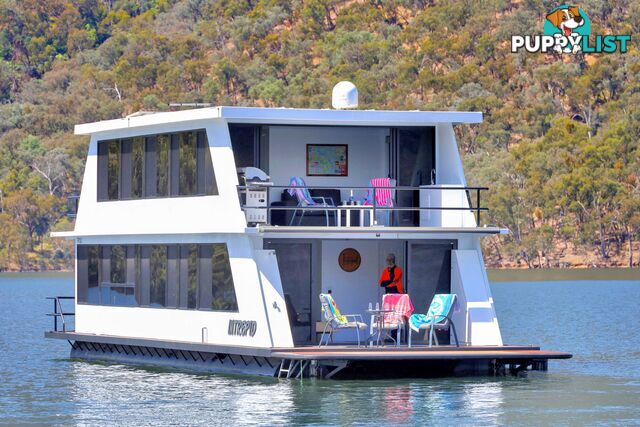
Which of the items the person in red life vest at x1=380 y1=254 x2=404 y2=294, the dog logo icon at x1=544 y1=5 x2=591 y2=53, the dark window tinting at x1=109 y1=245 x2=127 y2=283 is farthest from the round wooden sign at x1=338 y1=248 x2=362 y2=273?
the dog logo icon at x1=544 y1=5 x2=591 y2=53

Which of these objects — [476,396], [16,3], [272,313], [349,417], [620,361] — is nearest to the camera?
[349,417]

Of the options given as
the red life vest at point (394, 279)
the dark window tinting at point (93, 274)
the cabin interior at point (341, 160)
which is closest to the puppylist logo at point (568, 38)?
the dark window tinting at point (93, 274)

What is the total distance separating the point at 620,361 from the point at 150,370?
861 cm

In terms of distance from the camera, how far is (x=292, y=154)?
80.8 feet

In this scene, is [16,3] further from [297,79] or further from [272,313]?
[272,313]

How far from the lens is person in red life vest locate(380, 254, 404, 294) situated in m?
22.8

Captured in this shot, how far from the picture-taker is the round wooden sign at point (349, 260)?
24.3 metres

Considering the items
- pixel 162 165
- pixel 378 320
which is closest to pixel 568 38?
pixel 162 165

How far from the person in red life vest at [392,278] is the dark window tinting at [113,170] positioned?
17.3 feet

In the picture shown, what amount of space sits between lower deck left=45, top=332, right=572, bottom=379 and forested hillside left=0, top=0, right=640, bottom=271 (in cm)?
5481

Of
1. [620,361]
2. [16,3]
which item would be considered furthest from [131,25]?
[620,361]

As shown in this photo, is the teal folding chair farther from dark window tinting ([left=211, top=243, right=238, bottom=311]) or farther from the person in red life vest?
dark window tinting ([left=211, top=243, right=238, bottom=311])

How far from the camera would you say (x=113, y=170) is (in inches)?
1016

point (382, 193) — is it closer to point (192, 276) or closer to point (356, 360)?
point (192, 276)
